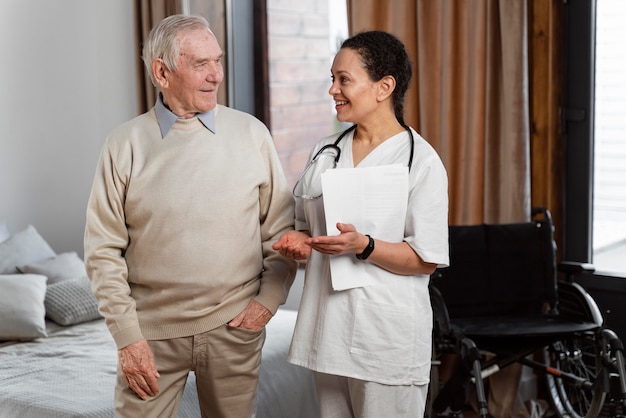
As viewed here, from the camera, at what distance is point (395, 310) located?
1.98 meters

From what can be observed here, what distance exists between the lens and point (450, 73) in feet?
11.8

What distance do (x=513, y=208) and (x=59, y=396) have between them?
6.03ft

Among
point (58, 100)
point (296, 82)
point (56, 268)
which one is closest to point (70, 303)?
point (56, 268)

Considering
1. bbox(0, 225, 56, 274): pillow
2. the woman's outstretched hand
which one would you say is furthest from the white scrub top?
bbox(0, 225, 56, 274): pillow

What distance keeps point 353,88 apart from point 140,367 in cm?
80

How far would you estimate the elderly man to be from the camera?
80.2 inches

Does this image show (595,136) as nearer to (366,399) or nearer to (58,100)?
(366,399)

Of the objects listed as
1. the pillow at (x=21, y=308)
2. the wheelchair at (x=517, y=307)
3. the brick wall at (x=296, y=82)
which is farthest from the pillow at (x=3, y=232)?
the wheelchair at (x=517, y=307)

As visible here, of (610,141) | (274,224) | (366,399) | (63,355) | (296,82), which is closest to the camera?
(366,399)

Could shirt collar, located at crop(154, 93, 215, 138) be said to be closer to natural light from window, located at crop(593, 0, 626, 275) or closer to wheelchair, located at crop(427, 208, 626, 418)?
wheelchair, located at crop(427, 208, 626, 418)

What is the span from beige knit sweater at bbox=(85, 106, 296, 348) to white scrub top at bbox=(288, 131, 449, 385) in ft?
0.85


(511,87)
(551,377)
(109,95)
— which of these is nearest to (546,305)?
(551,377)

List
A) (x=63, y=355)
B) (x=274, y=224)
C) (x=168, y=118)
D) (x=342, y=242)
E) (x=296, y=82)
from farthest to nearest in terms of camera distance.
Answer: (x=296, y=82) < (x=63, y=355) < (x=274, y=224) < (x=168, y=118) < (x=342, y=242)

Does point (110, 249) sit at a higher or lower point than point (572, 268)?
higher
